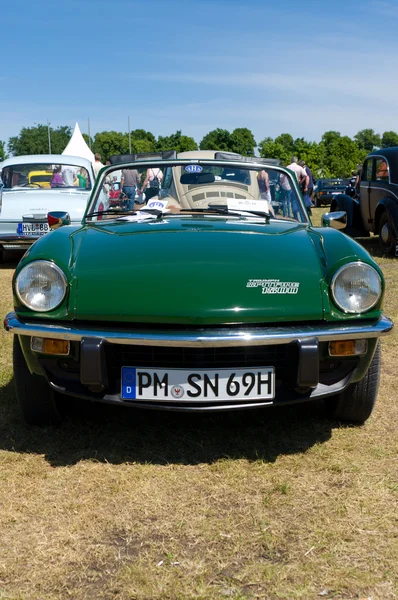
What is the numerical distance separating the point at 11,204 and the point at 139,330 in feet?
24.1

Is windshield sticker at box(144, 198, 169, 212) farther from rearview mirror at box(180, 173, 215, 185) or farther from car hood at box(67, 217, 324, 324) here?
car hood at box(67, 217, 324, 324)

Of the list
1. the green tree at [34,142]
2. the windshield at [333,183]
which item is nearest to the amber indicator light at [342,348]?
the windshield at [333,183]

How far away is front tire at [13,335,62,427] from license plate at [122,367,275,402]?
55 cm

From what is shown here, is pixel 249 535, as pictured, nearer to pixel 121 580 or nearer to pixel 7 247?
pixel 121 580

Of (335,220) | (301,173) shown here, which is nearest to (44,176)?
(335,220)

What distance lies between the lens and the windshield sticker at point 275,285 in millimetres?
2924

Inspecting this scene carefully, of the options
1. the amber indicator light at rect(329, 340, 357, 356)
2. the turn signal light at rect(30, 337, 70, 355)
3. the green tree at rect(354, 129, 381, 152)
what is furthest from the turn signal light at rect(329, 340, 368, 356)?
the green tree at rect(354, 129, 381, 152)

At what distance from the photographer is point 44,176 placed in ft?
33.9

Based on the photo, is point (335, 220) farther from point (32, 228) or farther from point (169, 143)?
point (169, 143)

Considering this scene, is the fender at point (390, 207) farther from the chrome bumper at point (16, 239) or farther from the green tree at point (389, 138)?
the green tree at point (389, 138)

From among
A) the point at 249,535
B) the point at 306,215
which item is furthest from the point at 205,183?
the point at 249,535

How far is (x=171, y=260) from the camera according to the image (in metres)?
3.07

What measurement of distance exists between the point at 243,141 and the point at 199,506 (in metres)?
108

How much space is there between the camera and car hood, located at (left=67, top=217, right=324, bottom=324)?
9.39 feet
